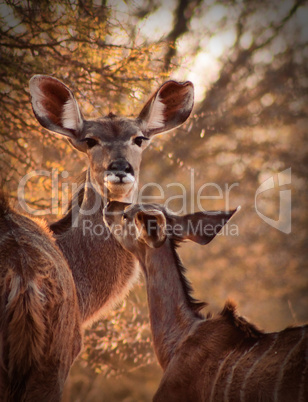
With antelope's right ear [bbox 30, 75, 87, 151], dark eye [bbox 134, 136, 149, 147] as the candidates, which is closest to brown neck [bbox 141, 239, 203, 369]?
dark eye [bbox 134, 136, 149, 147]

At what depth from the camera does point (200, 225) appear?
396 cm

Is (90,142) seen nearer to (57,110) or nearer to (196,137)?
(57,110)

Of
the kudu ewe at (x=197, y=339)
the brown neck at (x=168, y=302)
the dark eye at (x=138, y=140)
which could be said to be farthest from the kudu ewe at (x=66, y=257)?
the brown neck at (x=168, y=302)

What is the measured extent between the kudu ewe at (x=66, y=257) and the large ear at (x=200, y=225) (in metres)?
0.64

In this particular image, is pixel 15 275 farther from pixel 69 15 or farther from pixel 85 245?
pixel 69 15

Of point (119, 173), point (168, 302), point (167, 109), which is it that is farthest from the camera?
point (167, 109)

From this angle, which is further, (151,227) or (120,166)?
(120,166)

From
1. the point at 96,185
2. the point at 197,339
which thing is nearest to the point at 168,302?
the point at 197,339

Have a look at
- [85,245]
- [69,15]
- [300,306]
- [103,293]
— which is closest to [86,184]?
[85,245]

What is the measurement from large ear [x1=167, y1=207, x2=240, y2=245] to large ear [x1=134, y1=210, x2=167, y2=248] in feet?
0.69

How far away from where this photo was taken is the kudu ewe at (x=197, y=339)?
10.4 ft

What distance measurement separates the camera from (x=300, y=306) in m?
13.4

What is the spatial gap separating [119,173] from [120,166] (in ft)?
0.23

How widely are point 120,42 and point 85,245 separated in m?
2.74
